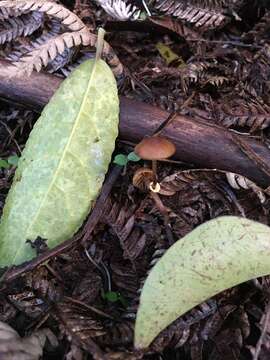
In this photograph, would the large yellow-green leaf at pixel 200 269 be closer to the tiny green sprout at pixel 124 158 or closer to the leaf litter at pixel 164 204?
the leaf litter at pixel 164 204

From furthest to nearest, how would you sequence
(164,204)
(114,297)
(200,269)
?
1. (164,204)
2. (114,297)
3. (200,269)

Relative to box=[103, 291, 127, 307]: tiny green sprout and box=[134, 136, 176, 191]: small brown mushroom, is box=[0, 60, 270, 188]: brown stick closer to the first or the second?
box=[134, 136, 176, 191]: small brown mushroom

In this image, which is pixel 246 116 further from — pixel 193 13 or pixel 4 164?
pixel 4 164

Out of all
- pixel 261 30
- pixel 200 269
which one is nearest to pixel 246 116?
pixel 261 30

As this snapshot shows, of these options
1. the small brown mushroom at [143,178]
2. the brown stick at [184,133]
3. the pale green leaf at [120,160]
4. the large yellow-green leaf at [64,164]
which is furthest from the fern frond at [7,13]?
the small brown mushroom at [143,178]

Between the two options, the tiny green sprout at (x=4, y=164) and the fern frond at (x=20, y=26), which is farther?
the fern frond at (x=20, y=26)

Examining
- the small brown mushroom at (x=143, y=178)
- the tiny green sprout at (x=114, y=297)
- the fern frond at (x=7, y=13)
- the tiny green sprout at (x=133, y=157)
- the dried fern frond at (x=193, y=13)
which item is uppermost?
the dried fern frond at (x=193, y=13)
